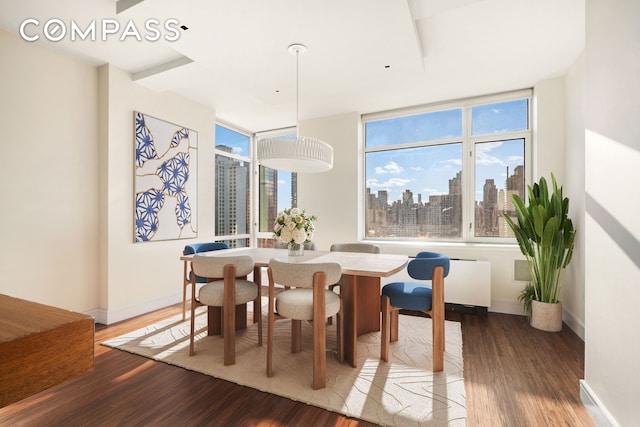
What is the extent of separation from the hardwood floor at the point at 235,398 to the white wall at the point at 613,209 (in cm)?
30

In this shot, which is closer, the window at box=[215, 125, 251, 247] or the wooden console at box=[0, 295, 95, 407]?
the wooden console at box=[0, 295, 95, 407]

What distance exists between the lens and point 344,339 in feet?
8.39

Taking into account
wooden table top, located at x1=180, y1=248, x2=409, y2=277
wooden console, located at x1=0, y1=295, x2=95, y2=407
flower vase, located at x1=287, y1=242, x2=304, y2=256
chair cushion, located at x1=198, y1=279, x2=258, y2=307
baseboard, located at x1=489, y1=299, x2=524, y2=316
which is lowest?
baseboard, located at x1=489, y1=299, x2=524, y2=316

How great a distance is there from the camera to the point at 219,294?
2.58m

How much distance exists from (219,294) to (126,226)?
1.86 m

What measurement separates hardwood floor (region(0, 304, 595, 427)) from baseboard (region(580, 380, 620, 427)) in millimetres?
37

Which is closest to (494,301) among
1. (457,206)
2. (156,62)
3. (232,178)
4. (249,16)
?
(457,206)

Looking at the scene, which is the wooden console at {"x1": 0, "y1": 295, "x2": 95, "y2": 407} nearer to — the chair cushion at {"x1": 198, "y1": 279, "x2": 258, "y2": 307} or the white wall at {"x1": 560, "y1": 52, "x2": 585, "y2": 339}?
the chair cushion at {"x1": 198, "y1": 279, "x2": 258, "y2": 307}

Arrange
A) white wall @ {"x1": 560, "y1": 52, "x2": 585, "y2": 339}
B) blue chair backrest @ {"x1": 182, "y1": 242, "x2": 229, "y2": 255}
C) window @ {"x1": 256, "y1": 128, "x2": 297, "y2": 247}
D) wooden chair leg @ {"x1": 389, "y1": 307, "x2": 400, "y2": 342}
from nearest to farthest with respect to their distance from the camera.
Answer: wooden chair leg @ {"x1": 389, "y1": 307, "x2": 400, "y2": 342} → white wall @ {"x1": 560, "y1": 52, "x2": 585, "y2": 339} → blue chair backrest @ {"x1": 182, "y1": 242, "x2": 229, "y2": 255} → window @ {"x1": 256, "y1": 128, "x2": 297, "y2": 247}

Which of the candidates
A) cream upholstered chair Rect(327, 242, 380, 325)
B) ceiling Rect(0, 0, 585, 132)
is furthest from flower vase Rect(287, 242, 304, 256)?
ceiling Rect(0, 0, 585, 132)

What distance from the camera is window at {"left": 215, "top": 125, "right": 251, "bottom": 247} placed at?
523cm

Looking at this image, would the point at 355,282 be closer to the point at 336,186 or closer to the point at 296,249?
the point at 296,249

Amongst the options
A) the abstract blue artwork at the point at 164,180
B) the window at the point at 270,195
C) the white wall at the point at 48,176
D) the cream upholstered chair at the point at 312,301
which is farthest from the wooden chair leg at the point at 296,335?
the window at the point at 270,195

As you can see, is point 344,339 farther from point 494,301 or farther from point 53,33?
point 53,33
